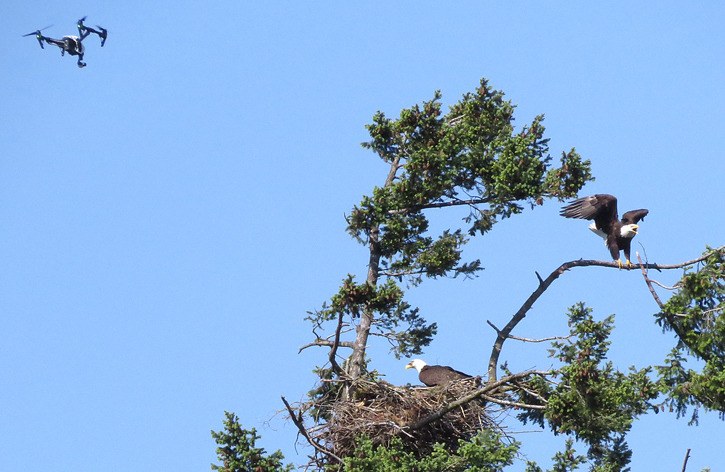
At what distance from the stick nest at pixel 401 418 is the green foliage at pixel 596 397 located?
6.18 feet

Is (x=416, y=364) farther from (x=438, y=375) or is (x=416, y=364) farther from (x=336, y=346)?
(x=336, y=346)

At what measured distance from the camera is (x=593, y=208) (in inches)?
886

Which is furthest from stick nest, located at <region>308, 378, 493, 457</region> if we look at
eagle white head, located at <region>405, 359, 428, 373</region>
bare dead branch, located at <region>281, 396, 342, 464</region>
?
eagle white head, located at <region>405, 359, 428, 373</region>

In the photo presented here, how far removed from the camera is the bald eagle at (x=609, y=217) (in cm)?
2247

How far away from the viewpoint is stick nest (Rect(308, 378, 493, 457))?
20.7 meters

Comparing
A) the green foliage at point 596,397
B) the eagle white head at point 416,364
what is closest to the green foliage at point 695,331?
the green foliage at point 596,397

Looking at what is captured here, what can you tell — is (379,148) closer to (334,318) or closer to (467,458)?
(334,318)

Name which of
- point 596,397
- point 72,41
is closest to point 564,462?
point 596,397

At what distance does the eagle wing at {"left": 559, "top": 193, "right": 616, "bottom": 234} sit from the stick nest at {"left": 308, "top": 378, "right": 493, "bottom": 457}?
329 cm

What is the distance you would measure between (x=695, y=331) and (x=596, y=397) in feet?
5.96

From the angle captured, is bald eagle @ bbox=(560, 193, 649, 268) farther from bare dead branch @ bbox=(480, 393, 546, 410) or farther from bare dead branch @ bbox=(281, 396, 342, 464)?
bare dead branch @ bbox=(281, 396, 342, 464)

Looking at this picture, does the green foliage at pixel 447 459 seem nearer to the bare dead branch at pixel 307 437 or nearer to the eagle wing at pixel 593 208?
the bare dead branch at pixel 307 437

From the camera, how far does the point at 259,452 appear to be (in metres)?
19.6

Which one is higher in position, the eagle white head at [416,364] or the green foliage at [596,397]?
the eagle white head at [416,364]
